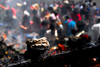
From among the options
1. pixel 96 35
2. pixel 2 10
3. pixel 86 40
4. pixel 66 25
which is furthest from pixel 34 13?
pixel 86 40

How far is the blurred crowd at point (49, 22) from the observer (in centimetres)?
438

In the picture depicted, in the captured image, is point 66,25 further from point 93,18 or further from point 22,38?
point 22,38

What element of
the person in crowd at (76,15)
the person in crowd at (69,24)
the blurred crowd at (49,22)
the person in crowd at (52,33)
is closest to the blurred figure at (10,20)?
the blurred crowd at (49,22)

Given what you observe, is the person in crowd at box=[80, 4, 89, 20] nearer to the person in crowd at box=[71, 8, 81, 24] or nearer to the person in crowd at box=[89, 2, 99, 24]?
the person in crowd at box=[89, 2, 99, 24]

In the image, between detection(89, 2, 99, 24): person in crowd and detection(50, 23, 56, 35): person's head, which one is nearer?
detection(50, 23, 56, 35): person's head

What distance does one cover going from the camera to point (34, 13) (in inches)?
263

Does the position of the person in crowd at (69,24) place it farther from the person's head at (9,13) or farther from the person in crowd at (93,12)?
the person's head at (9,13)

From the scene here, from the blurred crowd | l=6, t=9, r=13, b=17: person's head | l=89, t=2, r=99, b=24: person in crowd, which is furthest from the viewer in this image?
l=6, t=9, r=13, b=17: person's head

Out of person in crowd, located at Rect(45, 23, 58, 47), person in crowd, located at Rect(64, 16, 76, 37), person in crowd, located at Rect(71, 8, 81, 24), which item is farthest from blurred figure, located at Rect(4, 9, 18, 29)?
person in crowd, located at Rect(71, 8, 81, 24)

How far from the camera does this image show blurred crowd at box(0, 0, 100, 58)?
14.4 ft

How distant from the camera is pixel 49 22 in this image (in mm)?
4652

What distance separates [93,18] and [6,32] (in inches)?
184

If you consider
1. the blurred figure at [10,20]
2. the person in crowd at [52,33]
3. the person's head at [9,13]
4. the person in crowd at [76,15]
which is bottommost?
the person in crowd at [52,33]

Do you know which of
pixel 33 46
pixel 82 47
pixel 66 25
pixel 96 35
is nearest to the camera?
pixel 33 46
